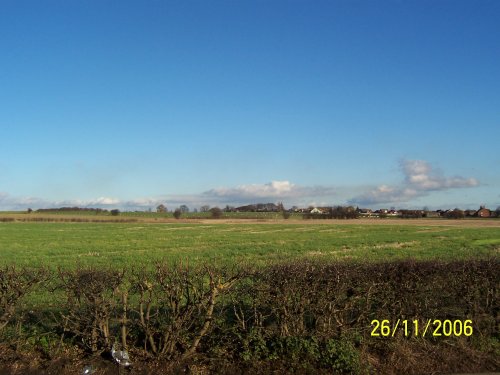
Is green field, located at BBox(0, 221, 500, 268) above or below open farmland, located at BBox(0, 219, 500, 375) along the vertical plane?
below

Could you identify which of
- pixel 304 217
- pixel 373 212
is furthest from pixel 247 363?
pixel 373 212

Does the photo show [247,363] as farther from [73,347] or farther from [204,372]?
[73,347]
